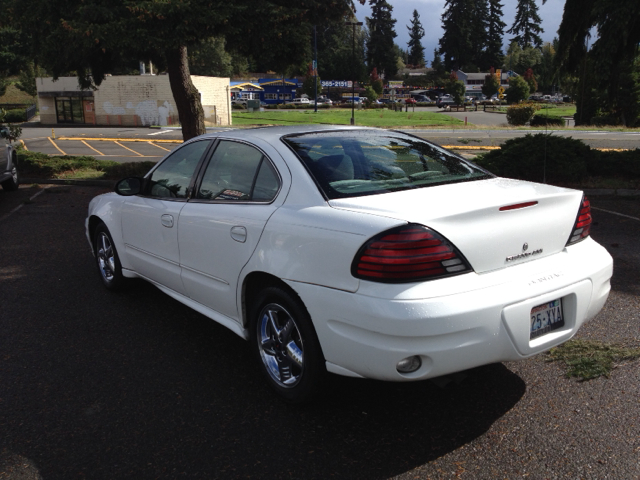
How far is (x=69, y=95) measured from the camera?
4925 centimetres

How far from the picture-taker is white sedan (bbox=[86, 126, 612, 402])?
2930mm

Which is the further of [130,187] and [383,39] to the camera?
[383,39]

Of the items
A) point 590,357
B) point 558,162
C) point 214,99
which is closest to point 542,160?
point 558,162

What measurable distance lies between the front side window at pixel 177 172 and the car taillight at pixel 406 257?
6.64ft

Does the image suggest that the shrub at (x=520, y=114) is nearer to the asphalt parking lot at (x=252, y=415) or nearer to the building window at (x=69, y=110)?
the building window at (x=69, y=110)

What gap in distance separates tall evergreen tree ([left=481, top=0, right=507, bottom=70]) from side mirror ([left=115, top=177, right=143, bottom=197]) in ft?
471

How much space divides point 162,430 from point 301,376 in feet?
2.71

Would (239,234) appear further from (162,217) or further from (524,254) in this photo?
(524,254)

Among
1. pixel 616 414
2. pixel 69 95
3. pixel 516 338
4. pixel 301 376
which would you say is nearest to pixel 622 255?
pixel 616 414

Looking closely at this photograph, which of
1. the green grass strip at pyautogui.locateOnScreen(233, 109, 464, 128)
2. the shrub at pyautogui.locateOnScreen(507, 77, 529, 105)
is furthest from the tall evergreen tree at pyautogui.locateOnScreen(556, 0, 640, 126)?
the shrub at pyautogui.locateOnScreen(507, 77, 529, 105)

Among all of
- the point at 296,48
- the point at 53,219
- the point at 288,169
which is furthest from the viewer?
the point at 296,48

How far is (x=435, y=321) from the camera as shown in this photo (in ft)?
9.37

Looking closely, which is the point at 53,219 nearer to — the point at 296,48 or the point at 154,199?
the point at 154,199

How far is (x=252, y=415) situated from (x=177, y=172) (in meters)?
2.14
